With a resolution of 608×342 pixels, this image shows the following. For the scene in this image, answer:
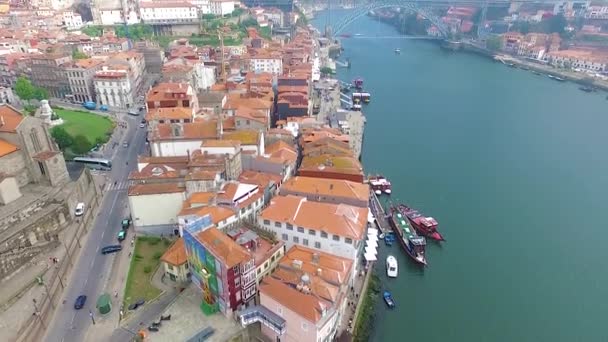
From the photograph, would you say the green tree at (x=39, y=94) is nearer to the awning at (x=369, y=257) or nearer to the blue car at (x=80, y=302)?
the blue car at (x=80, y=302)

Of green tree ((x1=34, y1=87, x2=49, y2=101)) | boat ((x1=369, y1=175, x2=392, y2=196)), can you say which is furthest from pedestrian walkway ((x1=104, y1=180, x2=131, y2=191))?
green tree ((x1=34, y1=87, x2=49, y2=101))

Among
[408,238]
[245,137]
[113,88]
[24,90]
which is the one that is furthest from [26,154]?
[408,238]

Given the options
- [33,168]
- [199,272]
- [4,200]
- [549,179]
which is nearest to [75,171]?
[33,168]

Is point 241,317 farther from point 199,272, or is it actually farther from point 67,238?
point 67,238

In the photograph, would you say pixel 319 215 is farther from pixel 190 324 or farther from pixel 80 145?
pixel 80 145

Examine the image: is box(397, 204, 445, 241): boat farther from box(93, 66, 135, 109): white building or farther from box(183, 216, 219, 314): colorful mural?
box(93, 66, 135, 109): white building

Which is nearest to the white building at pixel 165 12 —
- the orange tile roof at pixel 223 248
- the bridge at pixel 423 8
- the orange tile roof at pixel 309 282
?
the bridge at pixel 423 8
